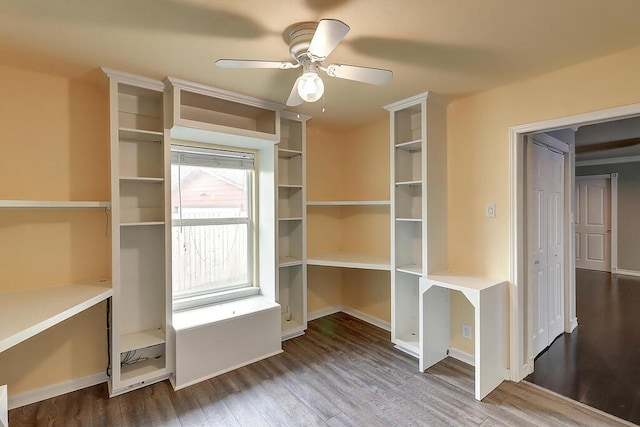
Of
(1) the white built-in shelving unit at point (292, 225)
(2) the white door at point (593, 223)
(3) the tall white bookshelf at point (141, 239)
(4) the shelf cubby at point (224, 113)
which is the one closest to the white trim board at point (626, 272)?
(2) the white door at point (593, 223)

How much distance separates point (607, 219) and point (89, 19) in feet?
28.2

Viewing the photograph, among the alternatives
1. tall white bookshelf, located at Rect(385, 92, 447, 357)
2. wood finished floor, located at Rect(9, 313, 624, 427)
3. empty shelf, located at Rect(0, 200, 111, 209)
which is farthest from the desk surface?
empty shelf, located at Rect(0, 200, 111, 209)

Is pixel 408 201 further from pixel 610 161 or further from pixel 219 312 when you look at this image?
pixel 610 161

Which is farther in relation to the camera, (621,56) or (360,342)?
(360,342)

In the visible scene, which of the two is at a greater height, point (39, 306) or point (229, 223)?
point (229, 223)

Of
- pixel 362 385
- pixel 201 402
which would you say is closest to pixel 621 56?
pixel 362 385

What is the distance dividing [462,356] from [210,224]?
2753 mm

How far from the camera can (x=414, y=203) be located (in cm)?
320

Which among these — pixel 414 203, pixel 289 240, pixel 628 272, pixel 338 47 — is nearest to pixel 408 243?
pixel 414 203

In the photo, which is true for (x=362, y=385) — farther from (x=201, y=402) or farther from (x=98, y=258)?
(x=98, y=258)

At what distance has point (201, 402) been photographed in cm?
221

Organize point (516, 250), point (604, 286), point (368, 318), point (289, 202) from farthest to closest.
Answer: point (604, 286)
point (368, 318)
point (289, 202)
point (516, 250)

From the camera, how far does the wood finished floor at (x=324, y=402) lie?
2008mm

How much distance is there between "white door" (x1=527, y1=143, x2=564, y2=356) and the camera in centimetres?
264
